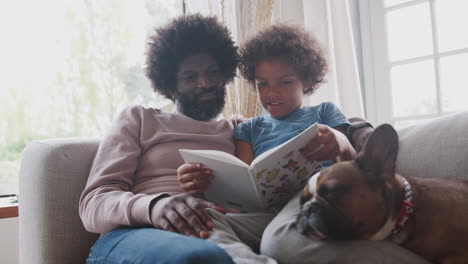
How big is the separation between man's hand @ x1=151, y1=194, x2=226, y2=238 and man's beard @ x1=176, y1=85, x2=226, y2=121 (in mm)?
508

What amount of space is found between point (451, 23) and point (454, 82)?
30 centimetres

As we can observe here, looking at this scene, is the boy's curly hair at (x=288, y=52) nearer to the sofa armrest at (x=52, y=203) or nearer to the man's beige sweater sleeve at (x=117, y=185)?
the man's beige sweater sleeve at (x=117, y=185)

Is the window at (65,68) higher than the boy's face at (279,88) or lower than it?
higher

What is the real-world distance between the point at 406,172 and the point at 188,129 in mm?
702

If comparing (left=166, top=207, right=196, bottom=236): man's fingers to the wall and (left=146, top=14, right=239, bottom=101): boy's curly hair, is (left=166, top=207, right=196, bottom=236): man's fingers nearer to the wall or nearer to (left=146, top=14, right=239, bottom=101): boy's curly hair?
(left=146, top=14, right=239, bottom=101): boy's curly hair

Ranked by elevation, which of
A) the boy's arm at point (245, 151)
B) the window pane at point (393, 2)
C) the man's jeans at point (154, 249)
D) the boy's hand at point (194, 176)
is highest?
the window pane at point (393, 2)

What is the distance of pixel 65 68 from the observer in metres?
2.45

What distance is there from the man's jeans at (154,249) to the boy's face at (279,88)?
2.18 ft

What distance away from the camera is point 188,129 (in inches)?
56.7

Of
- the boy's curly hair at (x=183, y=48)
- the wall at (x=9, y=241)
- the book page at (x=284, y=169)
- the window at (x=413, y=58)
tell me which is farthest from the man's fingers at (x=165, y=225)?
the window at (x=413, y=58)

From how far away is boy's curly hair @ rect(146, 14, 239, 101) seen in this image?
62.2 inches

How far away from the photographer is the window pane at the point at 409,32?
2.22 m

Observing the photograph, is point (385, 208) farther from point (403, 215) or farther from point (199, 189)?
point (199, 189)

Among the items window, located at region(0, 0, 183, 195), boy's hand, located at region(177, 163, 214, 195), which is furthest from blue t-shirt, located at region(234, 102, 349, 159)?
window, located at region(0, 0, 183, 195)
